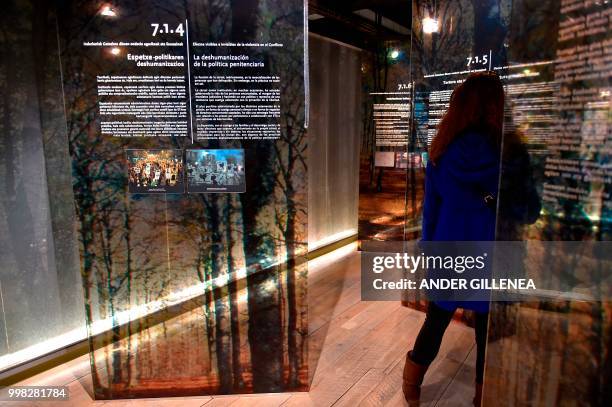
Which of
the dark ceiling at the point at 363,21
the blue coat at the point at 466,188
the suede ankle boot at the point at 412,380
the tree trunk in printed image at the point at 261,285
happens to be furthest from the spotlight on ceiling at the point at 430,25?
the suede ankle boot at the point at 412,380

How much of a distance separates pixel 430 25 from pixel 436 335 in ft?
6.98

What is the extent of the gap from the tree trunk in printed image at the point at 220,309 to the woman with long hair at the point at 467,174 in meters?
1.00

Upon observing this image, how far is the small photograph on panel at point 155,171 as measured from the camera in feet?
6.01

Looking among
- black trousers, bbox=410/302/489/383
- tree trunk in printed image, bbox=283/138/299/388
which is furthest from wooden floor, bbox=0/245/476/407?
black trousers, bbox=410/302/489/383

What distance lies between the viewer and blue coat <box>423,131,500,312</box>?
5.24 ft

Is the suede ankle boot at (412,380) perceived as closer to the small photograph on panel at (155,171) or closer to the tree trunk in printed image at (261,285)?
the tree trunk in printed image at (261,285)

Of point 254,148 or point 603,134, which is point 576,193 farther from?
point 254,148

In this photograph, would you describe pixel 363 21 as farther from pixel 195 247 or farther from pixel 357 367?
pixel 357 367

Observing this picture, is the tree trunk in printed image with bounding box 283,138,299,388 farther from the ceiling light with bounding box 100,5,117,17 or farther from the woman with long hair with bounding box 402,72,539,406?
the ceiling light with bounding box 100,5,117,17

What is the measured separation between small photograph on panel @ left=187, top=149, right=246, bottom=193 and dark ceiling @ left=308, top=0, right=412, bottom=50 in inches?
93.8

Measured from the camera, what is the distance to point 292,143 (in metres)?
1.88

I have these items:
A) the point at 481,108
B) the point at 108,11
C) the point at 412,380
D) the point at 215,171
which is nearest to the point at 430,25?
the point at 481,108

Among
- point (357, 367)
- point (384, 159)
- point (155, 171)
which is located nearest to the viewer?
point (155, 171)

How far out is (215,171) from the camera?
1862 mm
